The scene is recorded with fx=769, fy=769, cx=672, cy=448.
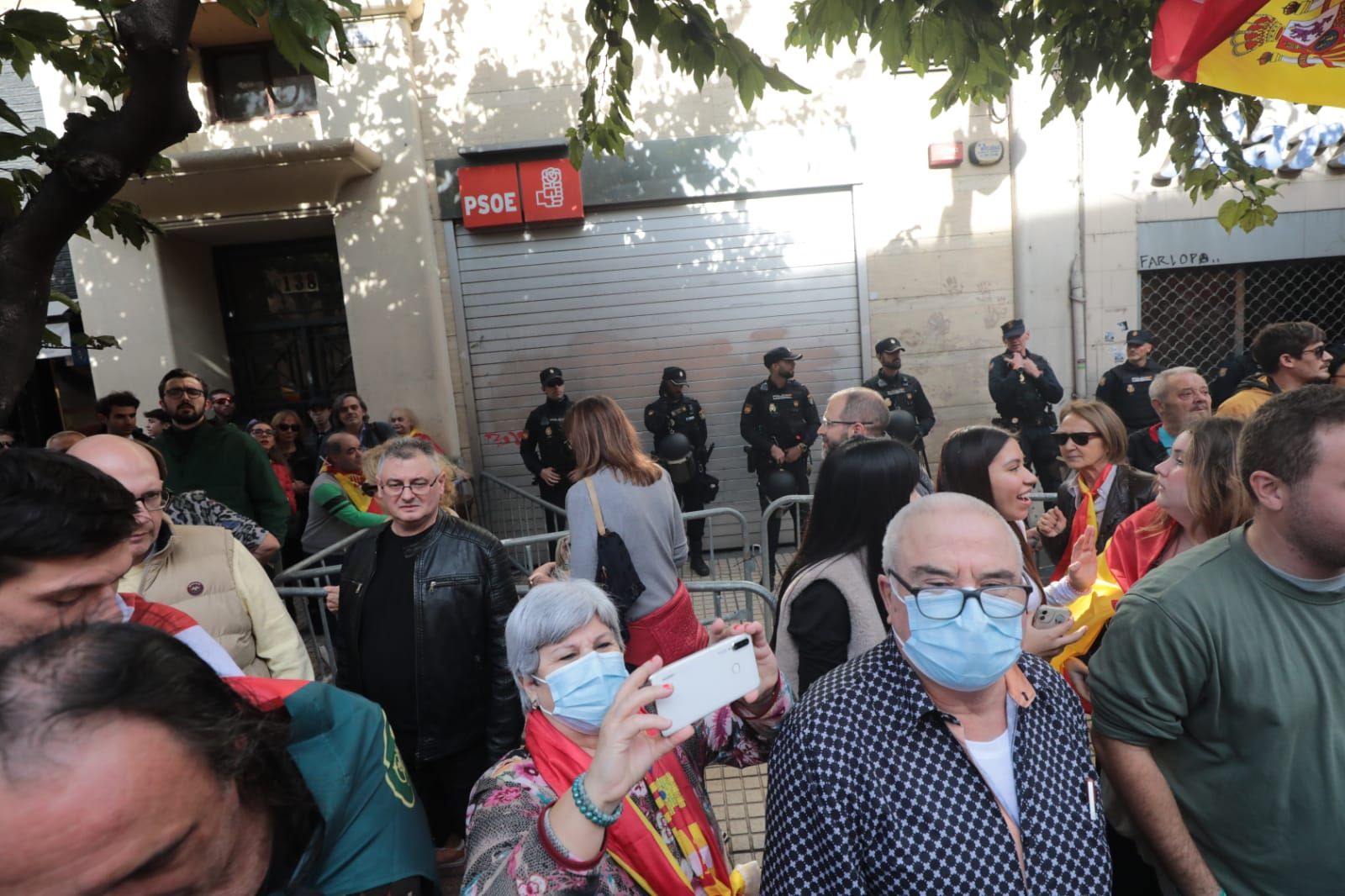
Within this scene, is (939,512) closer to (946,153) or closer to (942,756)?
(942,756)

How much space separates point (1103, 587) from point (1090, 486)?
1.72 metres

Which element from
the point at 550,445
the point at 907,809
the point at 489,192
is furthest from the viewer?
the point at 489,192

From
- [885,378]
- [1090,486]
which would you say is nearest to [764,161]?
[885,378]

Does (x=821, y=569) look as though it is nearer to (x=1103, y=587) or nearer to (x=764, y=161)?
(x=1103, y=587)

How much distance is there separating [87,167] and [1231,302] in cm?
1056

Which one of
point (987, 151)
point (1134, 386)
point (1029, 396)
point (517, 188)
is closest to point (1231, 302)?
point (1134, 386)

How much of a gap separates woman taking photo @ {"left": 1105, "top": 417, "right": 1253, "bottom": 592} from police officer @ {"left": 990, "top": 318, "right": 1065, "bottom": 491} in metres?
5.10

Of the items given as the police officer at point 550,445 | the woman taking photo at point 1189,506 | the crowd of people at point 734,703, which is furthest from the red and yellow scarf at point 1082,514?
the police officer at point 550,445

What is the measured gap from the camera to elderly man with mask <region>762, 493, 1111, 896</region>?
1529mm

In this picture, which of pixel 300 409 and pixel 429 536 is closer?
pixel 429 536

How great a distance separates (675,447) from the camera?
7812 mm

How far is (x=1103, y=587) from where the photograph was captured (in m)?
2.64

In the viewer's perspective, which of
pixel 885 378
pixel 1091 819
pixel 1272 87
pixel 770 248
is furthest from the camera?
pixel 770 248

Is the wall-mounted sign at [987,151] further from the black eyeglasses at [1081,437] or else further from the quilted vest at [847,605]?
the quilted vest at [847,605]
